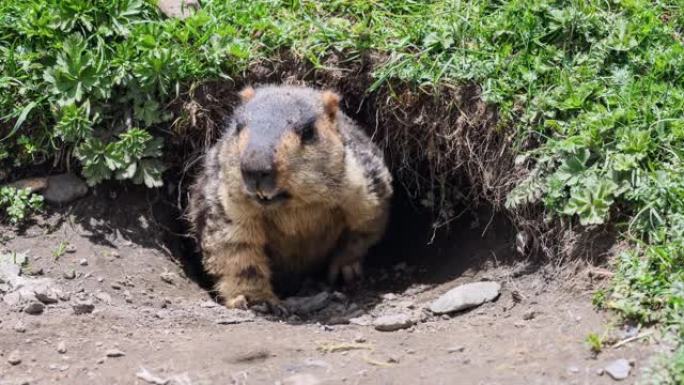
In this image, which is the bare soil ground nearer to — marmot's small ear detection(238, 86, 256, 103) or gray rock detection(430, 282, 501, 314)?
gray rock detection(430, 282, 501, 314)

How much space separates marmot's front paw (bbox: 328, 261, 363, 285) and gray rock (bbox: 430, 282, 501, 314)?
38.9 inches

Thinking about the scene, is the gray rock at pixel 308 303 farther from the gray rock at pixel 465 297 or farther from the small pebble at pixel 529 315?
the small pebble at pixel 529 315

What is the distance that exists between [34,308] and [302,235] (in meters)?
1.65

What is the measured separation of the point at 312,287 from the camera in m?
6.64

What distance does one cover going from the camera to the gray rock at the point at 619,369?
4.16 meters

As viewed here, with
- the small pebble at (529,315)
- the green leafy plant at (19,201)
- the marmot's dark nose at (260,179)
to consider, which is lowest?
the small pebble at (529,315)

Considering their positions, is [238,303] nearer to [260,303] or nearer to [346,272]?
[260,303]

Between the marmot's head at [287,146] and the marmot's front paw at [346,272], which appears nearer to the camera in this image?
the marmot's head at [287,146]

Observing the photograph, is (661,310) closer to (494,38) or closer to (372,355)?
(372,355)

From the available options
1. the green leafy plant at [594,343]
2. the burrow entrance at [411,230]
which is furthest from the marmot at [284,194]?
the green leafy plant at [594,343]

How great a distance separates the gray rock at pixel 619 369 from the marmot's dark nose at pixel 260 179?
188cm

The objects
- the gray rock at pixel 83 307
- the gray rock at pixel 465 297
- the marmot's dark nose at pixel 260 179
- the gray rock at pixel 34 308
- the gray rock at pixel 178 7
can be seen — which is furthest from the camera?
the gray rock at pixel 178 7

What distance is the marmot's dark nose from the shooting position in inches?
198

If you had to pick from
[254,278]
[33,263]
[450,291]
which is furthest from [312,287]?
[33,263]
